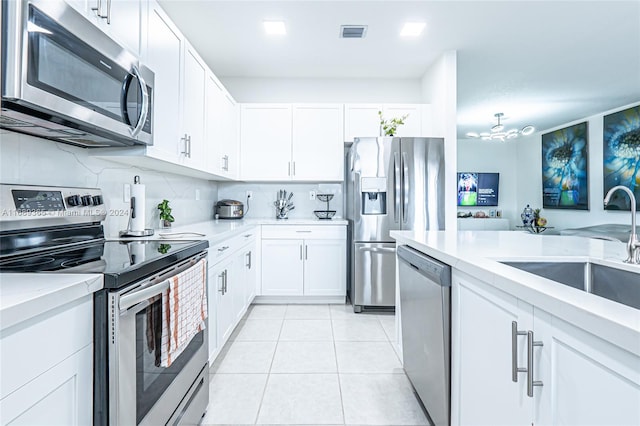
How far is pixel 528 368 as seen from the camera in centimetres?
83

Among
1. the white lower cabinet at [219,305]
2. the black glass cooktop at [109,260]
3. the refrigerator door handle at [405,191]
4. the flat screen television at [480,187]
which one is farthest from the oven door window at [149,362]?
the flat screen television at [480,187]

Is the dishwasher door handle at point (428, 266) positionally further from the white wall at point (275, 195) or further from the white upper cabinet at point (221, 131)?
the white wall at point (275, 195)

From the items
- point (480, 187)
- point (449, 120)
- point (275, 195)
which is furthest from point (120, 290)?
point (480, 187)

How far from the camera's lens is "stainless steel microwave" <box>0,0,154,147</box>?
3.10 feet

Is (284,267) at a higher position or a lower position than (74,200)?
lower

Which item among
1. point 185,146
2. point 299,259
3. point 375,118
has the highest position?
point 375,118

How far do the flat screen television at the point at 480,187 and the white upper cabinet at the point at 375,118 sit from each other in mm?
4621

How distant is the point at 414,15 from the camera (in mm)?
2688

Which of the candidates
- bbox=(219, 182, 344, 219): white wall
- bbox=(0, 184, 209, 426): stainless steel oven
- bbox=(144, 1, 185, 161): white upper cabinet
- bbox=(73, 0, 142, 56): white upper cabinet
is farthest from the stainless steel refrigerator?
bbox=(73, 0, 142, 56): white upper cabinet

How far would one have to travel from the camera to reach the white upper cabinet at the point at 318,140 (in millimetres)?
3742

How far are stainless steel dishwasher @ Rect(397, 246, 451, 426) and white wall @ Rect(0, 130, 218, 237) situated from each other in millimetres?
1750

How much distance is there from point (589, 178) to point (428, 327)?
6156 mm

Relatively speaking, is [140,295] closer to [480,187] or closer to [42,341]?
[42,341]

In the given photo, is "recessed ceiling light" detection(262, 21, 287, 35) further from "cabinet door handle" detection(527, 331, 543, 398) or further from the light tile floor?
"cabinet door handle" detection(527, 331, 543, 398)
